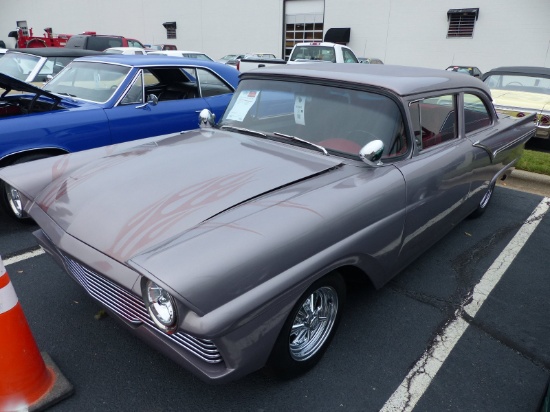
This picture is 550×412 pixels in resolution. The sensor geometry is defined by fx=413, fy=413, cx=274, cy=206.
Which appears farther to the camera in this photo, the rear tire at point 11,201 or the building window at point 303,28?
the building window at point 303,28

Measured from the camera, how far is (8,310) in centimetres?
194

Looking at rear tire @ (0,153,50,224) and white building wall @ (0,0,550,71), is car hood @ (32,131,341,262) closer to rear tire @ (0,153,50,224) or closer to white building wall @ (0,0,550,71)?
rear tire @ (0,153,50,224)

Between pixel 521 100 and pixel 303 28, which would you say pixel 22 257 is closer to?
pixel 521 100

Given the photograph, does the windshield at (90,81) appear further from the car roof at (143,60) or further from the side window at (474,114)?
the side window at (474,114)

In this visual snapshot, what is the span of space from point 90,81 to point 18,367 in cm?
391

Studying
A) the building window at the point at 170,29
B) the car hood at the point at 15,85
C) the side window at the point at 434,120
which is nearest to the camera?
the side window at the point at 434,120

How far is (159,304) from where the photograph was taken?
1.76 m

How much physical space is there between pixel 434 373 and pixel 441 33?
23463 mm

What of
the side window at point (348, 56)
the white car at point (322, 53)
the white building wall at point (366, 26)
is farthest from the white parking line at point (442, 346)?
the white building wall at point (366, 26)

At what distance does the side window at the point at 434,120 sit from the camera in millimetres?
2906

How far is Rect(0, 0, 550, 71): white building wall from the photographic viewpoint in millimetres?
20188

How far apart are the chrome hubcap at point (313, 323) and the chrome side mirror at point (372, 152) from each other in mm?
822

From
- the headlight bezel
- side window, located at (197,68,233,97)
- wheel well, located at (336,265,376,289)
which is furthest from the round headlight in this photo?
side window, located at (197,68,233,97)

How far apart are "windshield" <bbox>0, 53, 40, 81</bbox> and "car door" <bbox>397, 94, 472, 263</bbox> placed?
664 centimetres
